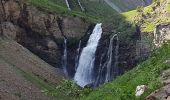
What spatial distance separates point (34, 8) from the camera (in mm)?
104188

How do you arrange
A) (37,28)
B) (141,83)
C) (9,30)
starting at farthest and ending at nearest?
(37,28)
(9,30)
(141,83)

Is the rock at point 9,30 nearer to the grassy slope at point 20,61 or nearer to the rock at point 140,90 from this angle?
the grassy slope at point 20,61

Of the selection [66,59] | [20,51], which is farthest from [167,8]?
[20,51]

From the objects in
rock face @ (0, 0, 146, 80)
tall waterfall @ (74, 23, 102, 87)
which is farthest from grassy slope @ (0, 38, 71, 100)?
tall waterfall @ (74, 23, 102, 87)

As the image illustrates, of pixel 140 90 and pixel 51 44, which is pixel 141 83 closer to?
pixel 140 90

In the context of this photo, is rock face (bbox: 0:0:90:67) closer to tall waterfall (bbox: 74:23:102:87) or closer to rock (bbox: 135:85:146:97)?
tall waterfall (bbox: 74:23:102:87)

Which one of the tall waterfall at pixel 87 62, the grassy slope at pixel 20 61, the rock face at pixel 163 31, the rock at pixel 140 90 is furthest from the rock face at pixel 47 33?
the rock at pixel 140 90

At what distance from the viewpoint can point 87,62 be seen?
347ft

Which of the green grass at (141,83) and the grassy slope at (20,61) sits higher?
the green grass at (141,83)

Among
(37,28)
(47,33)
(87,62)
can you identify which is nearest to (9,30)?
(37,28)

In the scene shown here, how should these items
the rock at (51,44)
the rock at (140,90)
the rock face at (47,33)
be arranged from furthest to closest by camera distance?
1. the rock at (51,44)
2. the rock face at (47,33)
3. the rock at (140,90)

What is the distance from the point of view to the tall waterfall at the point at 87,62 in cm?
10231

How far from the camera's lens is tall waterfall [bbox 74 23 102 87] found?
336 ft

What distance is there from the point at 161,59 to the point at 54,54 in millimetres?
78757
